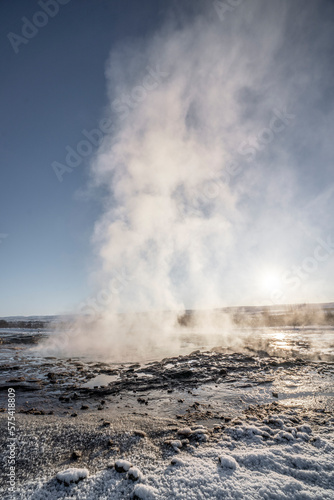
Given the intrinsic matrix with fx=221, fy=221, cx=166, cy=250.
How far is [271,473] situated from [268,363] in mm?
9313

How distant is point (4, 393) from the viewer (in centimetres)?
851

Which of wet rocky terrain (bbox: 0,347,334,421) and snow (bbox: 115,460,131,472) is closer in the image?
snow (bbox: 115,460,131,472)

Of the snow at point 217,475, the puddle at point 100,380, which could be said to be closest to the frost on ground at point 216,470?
the snow at point 217,475

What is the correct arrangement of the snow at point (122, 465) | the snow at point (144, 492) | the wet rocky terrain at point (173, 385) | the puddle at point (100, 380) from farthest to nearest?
the puddle at point (100, 380) → the wet rocky terrain at point (173, 385) → the snow at point (122, 465) → the snow at point (144, 492)

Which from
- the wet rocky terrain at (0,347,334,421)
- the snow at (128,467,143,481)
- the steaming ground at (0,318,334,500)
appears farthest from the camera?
the wet rocky terrain at (0,347,334,421)

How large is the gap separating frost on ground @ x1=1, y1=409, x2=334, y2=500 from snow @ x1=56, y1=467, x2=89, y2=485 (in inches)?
2.0

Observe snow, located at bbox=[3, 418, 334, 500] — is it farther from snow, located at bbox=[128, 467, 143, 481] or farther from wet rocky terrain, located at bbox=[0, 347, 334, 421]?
wet rocky terrain, located at bbox=[0, 347, 334, 421]

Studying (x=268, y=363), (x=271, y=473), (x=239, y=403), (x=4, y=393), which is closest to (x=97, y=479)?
(x=271, y=473)

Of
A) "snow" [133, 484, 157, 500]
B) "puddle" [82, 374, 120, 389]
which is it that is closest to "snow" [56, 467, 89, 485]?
"snow" [133, 484, 157, 500]

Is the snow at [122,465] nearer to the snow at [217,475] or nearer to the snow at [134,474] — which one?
the snow at [217,475]

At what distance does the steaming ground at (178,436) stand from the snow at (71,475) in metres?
0.03

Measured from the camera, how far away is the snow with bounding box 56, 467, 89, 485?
348cm

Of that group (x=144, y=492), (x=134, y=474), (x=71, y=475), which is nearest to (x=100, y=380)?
(x=71, y=475)

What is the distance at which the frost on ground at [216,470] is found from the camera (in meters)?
3.30
